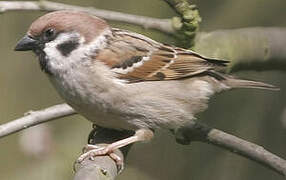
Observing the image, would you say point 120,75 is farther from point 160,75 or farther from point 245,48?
point 245,48

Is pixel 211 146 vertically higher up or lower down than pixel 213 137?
lower down

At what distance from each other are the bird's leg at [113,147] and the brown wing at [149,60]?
0.86ft

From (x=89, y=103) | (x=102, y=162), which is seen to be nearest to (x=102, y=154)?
(x=102, y=162)

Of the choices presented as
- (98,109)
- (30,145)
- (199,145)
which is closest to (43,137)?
(30,145)

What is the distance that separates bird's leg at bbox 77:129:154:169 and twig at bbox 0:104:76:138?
274mm

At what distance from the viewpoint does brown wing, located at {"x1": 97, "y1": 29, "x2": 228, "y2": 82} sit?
12.1 feet

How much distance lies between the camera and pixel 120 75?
3.64 m

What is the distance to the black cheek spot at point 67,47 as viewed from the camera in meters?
3.49

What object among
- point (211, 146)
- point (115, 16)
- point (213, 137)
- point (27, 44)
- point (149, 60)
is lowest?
point (211, 146)

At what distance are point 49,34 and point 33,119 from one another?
0.39 m

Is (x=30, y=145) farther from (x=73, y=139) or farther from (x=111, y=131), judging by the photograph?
(x=111, y=131)

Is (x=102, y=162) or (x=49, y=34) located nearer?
(x=102, y=162)

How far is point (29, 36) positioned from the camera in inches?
135

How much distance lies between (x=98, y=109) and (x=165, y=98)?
1.43 feet
